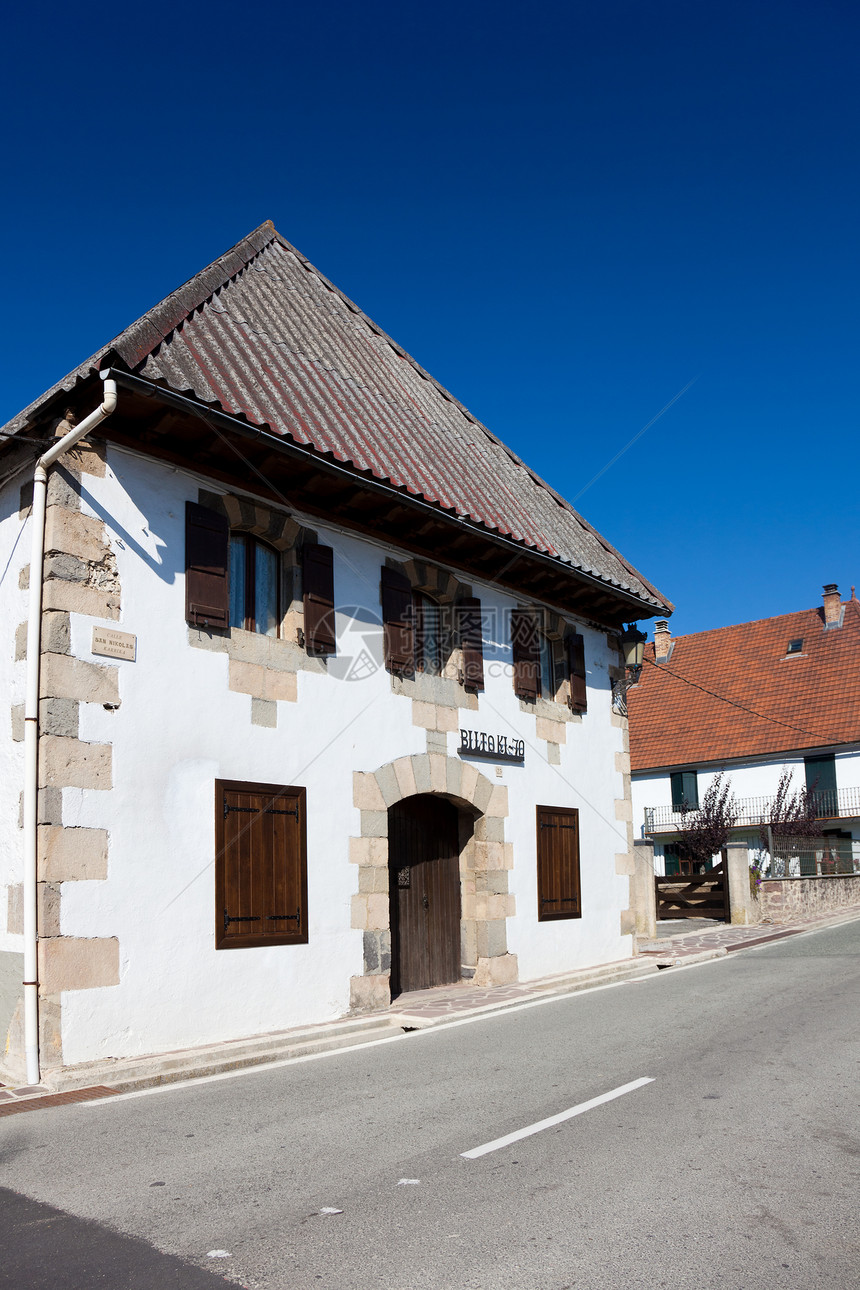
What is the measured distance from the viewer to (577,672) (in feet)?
48.2

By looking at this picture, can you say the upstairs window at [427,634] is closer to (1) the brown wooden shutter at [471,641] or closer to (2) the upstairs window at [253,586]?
(1) the brown wooden shutter at [471,641]

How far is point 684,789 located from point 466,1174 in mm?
32460

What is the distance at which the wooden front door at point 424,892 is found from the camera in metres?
11.8

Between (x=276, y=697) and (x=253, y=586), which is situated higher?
(x=253, y=586)

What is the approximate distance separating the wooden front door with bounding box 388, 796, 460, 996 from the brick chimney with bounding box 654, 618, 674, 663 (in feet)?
100

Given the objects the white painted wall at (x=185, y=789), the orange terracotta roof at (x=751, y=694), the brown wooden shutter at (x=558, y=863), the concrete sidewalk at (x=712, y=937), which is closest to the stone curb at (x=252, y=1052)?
the white painted wall at (x=185, y=789)

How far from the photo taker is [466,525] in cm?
1158

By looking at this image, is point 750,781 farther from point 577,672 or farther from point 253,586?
point 253,586

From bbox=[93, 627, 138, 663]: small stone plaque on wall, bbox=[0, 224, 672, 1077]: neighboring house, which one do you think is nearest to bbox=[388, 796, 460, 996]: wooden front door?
bbox=[0, 224, 672, 1077]: neighboring house

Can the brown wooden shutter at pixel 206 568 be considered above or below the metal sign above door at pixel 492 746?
above

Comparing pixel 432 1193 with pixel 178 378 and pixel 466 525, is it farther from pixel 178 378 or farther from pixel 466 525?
pixel 466 525

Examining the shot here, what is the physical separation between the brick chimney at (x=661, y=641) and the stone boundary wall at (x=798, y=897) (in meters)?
17.4

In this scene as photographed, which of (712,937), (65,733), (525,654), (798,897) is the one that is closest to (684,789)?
(798,897)

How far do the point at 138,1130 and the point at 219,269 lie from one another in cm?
977
